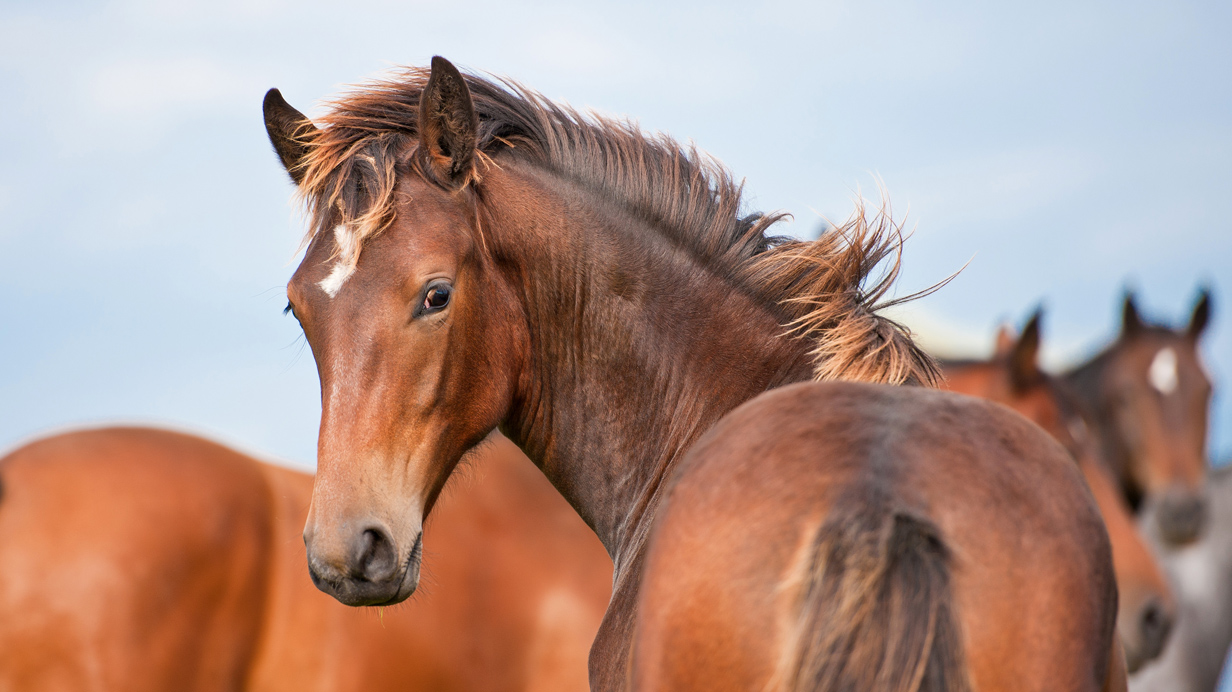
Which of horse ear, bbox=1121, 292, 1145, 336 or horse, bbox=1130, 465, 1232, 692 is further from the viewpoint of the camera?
horse ear, bbox=1121, 292, 1145, 336

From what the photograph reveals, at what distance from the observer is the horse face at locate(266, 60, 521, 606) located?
84.9 inches

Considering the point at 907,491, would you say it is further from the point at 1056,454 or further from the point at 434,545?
the point at 434,545

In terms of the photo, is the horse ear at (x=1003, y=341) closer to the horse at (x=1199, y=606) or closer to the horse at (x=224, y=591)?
the horse at (x=1199, y=606)

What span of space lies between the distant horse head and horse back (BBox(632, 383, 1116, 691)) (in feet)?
2.43

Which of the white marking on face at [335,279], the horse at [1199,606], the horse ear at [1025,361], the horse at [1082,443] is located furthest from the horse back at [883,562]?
the horse at [1199,606]

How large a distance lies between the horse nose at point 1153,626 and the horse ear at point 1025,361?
1.62m

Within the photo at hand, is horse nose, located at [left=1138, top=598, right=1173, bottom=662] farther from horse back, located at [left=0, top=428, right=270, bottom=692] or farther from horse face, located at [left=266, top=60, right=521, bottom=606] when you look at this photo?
horse back, located at [left=0, top=428, right=270, bottom=692]

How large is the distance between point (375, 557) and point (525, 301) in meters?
0.85

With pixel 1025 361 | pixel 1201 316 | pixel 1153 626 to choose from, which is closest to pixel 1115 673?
pixel 1025 361

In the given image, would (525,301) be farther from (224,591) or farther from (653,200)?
(224,591)

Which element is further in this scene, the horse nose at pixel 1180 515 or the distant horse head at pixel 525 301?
the horse nose at pixel 1180 515

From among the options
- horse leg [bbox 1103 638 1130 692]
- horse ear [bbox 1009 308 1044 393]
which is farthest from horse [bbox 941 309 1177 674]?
horse leg [bbox 1103 638 1130 692]

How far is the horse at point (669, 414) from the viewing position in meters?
1.40

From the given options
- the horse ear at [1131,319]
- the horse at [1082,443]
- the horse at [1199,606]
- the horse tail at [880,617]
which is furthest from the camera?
the horse ear at [1131,319]
